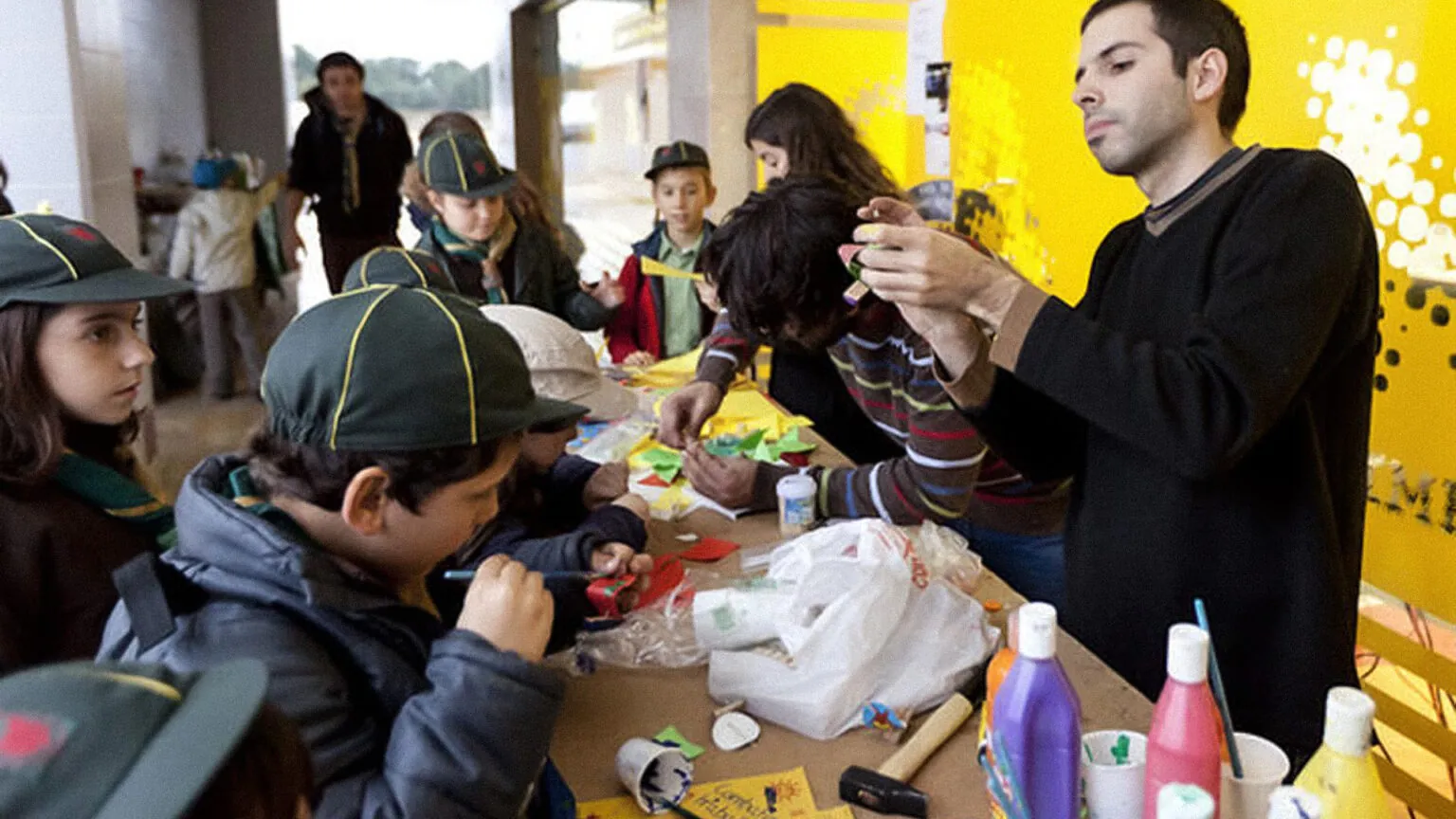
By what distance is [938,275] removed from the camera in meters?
1.43

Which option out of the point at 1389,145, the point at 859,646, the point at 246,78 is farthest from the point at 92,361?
the point at 246,78

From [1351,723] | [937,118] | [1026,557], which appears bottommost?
[1026,557]

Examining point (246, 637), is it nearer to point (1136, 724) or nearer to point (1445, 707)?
point (1136, 724)

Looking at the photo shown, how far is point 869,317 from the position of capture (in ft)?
6.66

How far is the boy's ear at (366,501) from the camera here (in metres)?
1.07

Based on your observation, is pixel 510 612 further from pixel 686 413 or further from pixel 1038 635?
pixel 686 413

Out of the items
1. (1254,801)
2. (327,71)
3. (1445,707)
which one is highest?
(327,71)

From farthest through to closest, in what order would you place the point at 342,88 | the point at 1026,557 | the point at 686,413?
the point at 342,88, the point at 686,413, the point at 1026,557

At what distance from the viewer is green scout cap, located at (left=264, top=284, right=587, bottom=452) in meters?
1.04

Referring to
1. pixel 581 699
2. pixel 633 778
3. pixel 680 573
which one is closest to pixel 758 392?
pixel 680 573

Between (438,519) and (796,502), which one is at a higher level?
(438,519)

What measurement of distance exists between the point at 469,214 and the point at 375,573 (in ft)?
7.47

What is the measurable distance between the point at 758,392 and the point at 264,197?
5127mm

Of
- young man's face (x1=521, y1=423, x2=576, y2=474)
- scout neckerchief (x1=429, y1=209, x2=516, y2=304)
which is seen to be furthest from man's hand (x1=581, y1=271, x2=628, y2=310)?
young man's face (x1=521, y1=423, x2=576, y2=474)
